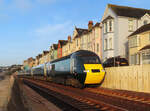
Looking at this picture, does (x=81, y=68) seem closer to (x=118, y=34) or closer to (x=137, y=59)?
(x=137, y=59)

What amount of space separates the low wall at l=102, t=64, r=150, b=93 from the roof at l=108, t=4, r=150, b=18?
18.4 m

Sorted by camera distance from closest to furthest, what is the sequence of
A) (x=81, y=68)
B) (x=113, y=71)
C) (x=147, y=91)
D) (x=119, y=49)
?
(x=147, y=91) → (x=81, y=68) → (x=113, y=71) → (x=119, y=49)

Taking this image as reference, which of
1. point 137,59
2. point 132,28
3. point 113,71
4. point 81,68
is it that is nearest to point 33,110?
point 81,68

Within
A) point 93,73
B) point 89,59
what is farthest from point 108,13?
point 93,73

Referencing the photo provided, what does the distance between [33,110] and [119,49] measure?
26.5 metres

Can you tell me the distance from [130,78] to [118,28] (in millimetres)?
19084

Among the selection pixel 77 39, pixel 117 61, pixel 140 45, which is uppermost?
pixel 77 39

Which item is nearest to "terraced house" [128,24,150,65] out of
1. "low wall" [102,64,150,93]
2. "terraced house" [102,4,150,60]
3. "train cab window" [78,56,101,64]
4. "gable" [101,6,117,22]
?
"terraced house" [102,4,150,60]

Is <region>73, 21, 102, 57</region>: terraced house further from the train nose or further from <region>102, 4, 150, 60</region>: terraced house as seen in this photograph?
the train nose

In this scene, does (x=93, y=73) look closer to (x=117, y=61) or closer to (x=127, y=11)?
(x=117, y=61)

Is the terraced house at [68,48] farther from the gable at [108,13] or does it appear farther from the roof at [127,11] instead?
the roof at [127,11]

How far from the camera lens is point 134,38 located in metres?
29.4

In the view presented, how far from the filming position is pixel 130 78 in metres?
15.7

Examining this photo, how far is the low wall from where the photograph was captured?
1410 cm
